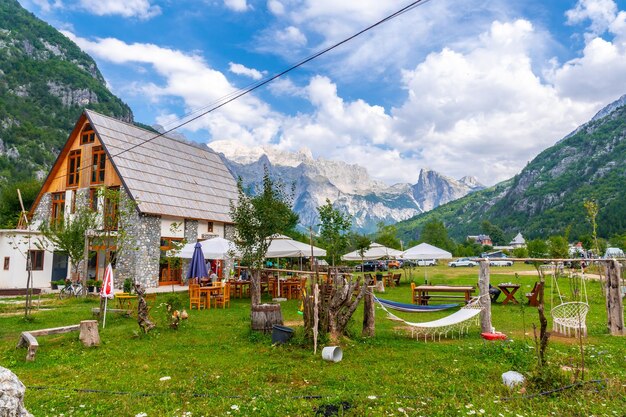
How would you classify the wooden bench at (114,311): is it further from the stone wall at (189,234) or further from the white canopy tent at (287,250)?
the stone wall at (189,234)

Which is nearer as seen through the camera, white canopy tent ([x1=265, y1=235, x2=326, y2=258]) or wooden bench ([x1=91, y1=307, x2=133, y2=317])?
wooden bench ([x1=91, y1=307, x2=133, y2=317])

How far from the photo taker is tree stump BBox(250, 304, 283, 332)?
30.9ft

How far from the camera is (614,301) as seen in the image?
376 inches

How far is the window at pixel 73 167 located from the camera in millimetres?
25641

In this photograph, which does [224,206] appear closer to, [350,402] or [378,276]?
[378,276]

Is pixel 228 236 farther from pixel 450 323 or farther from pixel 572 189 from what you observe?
pixel 572 189

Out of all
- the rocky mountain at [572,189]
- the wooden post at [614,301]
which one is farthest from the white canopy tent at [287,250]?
the rocky mountain at [572,189]

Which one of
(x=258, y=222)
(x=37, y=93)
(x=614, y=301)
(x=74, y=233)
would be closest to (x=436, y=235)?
(x=258, y=222)

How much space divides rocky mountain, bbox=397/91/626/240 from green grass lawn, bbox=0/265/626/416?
11366 cm

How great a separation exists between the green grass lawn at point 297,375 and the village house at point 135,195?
1254 centimetres

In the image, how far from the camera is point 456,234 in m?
194

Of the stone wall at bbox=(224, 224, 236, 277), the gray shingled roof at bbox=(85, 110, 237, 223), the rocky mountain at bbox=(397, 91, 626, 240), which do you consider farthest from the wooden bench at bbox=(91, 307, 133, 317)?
the rocky mountain at bbox=(397, 91, 626, 240)

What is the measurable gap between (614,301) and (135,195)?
2149 cm

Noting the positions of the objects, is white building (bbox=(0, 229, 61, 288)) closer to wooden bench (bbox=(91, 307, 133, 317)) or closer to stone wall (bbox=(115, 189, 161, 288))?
stone wall (bbox=(115, 189, 161, 288))
